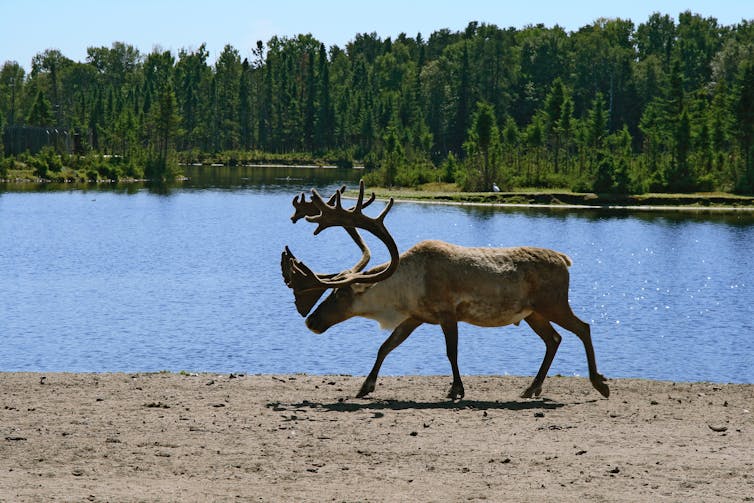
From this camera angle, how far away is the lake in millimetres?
24734

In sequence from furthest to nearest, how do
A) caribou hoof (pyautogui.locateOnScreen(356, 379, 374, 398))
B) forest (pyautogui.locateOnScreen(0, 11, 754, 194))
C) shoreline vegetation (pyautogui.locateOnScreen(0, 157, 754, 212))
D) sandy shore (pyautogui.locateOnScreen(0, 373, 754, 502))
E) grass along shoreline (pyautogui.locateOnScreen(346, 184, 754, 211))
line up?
forest (pyautogui.locateOnScreen(0, 11, 754, 194)) < shoreline vegetation (pyautogui.locateOnScreen(0, 157, 754, 212)) < grass along shoreline (pyautogui.locateOnScreen(346, 184, 754, 211)) < caribou hoof (pyautogui.locateOnScreen(356, 379, 374, 398)) < sandy shore (pyautogui.locateOnScreen(0, 373, 754, 502))

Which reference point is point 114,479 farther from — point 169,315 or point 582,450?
point 169,315

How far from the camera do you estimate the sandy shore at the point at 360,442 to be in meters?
9.48

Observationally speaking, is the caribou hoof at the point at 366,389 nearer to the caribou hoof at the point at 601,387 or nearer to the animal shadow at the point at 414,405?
the animal shadow at the point at 414,405

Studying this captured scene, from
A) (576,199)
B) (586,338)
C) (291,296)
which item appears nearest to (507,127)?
(576,199)

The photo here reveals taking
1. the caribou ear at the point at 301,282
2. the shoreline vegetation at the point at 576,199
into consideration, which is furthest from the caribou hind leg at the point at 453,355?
the shoreline vegetation at the point at 576,199

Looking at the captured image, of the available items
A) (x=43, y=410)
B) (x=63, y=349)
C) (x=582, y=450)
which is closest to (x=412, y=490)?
(x=582, y=450)

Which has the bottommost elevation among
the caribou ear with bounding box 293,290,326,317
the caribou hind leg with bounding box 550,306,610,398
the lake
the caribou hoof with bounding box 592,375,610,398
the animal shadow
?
the lake

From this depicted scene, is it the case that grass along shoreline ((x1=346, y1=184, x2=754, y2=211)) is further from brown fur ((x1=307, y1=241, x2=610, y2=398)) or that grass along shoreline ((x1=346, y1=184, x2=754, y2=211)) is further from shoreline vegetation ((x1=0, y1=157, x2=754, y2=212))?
brown fur ((x1=307, y1=241, x2=610, y2=398))

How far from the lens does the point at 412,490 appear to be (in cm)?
948

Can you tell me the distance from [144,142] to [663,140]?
9915 cm

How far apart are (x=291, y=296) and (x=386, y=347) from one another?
23523 millimetres

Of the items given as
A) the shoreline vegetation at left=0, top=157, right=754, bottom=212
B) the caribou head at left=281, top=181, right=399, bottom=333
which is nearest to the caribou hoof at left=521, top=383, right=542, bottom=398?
the caribou head at left=281, top=181, right=399, bottom=333

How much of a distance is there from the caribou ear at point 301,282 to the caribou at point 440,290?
13mm
